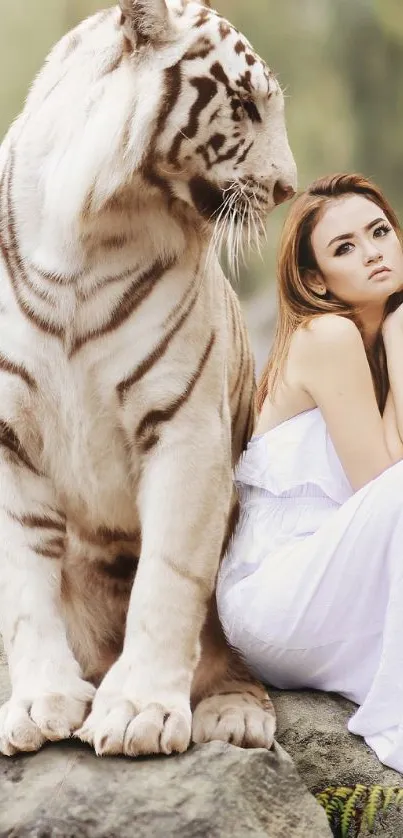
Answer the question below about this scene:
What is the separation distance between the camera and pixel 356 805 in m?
1.55

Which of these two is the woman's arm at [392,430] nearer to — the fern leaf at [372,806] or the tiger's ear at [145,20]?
the fern leaf at [372,806]

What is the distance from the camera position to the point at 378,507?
159 centimetres

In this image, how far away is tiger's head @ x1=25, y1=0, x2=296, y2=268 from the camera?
1452 millimetres

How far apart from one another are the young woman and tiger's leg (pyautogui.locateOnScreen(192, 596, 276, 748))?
4 centimetres

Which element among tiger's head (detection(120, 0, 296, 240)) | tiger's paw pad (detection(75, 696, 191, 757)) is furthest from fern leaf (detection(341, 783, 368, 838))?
tiger's head (detection(120, 0, 296, 240))

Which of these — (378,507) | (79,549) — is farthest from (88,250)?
(378,507)

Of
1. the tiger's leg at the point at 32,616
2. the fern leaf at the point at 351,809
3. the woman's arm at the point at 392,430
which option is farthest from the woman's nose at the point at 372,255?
the fern leaf at the point at 351,809

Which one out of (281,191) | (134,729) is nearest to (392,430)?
(281,191)

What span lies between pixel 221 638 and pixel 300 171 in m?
2.14

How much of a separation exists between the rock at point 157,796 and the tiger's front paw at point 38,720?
0.02 m

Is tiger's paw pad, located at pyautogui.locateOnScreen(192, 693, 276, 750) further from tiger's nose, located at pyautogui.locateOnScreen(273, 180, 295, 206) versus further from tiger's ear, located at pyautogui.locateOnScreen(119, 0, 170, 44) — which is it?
tiger's ear, located at pyautogui.locateOnScreen(119, 0, 170, 44)

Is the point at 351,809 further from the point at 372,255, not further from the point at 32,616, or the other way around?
the point at 372,255

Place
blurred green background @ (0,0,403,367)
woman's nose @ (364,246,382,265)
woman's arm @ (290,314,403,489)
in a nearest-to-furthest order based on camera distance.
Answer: woman's arm @ (290,314,403,489)
woman's nose @ (364,246,382,265)
blurred green background @ (0,0,403,367)

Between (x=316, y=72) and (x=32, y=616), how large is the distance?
2603 mm
